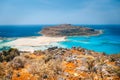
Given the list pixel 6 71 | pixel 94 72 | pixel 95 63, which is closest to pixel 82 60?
pixel 95 63

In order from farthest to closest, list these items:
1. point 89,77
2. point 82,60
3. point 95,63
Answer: point 82,60 < point 95,63 < point 89,77

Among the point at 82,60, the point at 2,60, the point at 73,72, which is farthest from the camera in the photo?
the point at 2,60

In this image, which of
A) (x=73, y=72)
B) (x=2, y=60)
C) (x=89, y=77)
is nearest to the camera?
(x=89, y=77)

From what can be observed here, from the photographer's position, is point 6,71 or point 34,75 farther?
point 6,71

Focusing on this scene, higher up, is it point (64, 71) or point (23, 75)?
point (64, 71)

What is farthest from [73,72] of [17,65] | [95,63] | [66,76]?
[17,65]

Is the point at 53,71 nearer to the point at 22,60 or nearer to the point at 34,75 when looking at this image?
the point at 34,75

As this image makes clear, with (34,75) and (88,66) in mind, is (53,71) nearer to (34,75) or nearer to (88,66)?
(34,75)

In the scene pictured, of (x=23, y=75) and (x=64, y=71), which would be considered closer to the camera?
(x=23, y=75)

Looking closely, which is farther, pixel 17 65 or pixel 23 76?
pixel 17 65
